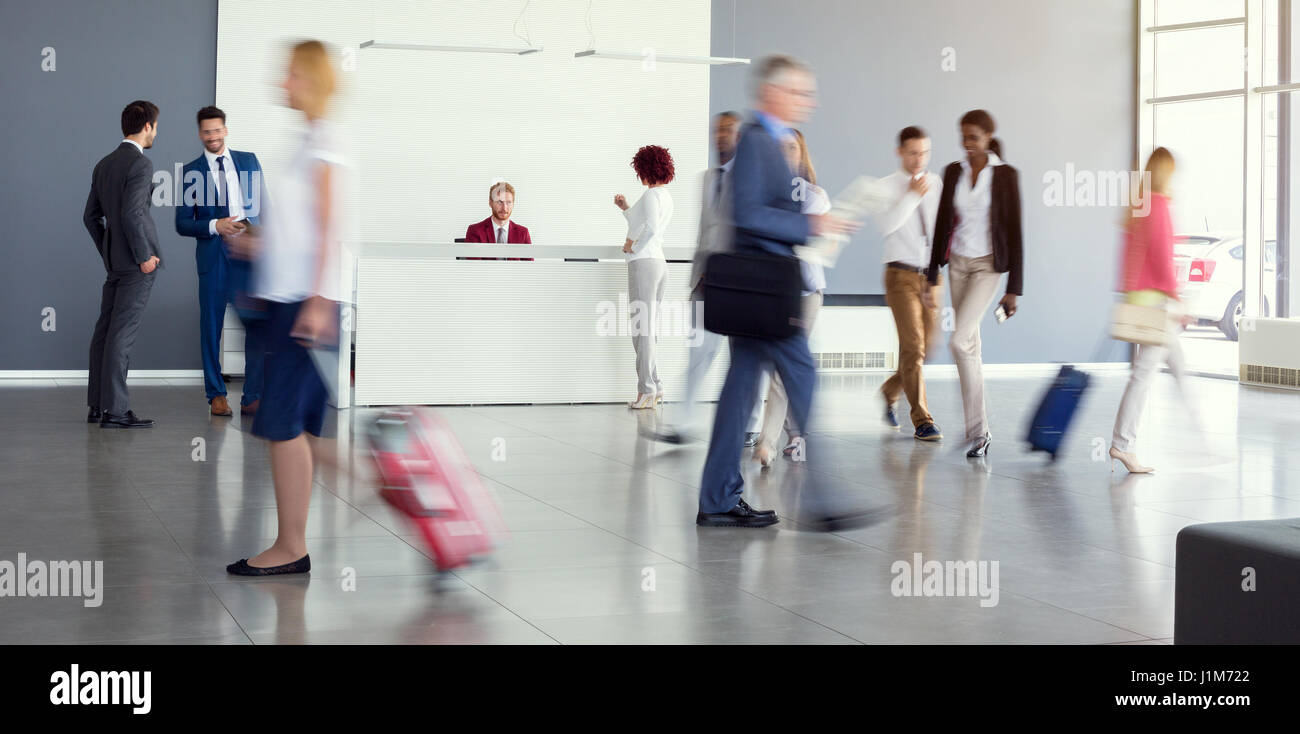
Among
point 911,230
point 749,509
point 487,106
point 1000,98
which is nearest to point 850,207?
point 749,509

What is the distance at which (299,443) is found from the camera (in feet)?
12.2

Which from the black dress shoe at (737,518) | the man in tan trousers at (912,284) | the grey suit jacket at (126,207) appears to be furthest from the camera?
the grey suit jacket at (126,207)

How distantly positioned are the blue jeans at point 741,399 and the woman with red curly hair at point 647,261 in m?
3.48

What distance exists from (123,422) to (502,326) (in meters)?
2.44

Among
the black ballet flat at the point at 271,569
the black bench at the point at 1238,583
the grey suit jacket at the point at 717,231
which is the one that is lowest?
the black ballet flat at the point at 271,569

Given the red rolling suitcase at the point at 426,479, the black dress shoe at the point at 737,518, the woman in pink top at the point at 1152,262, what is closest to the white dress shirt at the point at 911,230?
the woman in pink top at the point at 1152,262

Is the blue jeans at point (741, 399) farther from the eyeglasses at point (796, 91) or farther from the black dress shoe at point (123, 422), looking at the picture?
the black dress shoe at point (123, 422)

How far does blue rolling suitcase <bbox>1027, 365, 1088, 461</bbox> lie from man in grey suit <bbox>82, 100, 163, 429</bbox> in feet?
14.8

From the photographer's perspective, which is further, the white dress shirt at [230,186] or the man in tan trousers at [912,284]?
the white dress shirt at [230,186]

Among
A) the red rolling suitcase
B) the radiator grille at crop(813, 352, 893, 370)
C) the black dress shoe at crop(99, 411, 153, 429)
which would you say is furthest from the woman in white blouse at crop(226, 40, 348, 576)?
the radiator grille at crop(813, 352, 893, 370)

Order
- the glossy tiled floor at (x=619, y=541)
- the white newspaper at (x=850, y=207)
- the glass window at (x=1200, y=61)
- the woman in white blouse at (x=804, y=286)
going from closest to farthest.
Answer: the glossy tiled floor at (x=619, y=541) → the white newspaper at (x=850, y=207) → the woman in white blouse at (x=804, y=286) → the glass window at (x=1200, y=61)

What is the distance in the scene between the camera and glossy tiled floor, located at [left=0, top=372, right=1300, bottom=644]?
3342 millimetres

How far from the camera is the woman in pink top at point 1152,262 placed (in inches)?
222
